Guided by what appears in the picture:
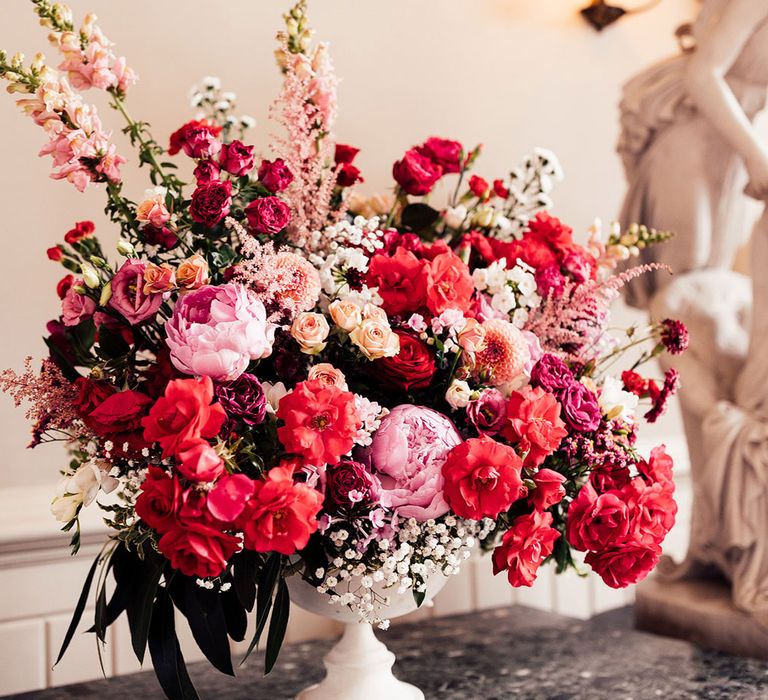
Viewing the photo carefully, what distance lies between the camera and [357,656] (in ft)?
3.78

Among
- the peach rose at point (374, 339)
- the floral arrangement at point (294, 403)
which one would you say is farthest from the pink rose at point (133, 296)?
the peach rose at point (374, 339)

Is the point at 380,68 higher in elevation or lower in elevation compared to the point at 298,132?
higher

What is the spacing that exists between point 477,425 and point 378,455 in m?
0.12

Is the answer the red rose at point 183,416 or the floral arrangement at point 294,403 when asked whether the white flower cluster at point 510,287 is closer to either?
the floral arrangement at point 294,403

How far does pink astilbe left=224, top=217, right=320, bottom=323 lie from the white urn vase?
323 mm

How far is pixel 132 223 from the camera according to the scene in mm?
1106

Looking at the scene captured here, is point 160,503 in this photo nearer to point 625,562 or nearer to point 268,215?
point 268,215

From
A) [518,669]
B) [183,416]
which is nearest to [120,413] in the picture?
[183,416]

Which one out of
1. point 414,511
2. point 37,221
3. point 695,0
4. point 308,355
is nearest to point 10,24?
point 37,221

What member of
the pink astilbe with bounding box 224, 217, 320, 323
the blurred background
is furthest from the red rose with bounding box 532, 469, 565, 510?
the blurred background

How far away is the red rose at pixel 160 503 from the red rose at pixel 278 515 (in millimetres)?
63

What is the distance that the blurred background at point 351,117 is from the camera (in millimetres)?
1438

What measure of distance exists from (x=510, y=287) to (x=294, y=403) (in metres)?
0.35

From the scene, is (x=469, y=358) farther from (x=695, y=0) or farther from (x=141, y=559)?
(x=695, y=0)
